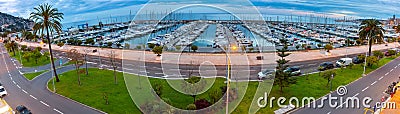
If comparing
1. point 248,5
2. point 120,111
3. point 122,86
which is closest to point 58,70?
point 122,86

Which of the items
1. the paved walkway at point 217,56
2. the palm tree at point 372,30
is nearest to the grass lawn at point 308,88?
the palm tree at point 372,30

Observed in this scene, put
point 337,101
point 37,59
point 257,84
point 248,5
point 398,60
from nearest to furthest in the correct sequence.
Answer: point 248,5
point 337,101
point 257,84
point 398,60
point 37,59

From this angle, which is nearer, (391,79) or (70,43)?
(391,79)

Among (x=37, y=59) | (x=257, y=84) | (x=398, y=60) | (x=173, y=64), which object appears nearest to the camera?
(x=257, y=84)

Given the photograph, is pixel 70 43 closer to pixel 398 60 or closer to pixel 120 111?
pixel 120 111

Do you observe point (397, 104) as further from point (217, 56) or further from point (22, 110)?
point (22, 110)

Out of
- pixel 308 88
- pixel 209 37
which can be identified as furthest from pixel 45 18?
pixel 308 88
